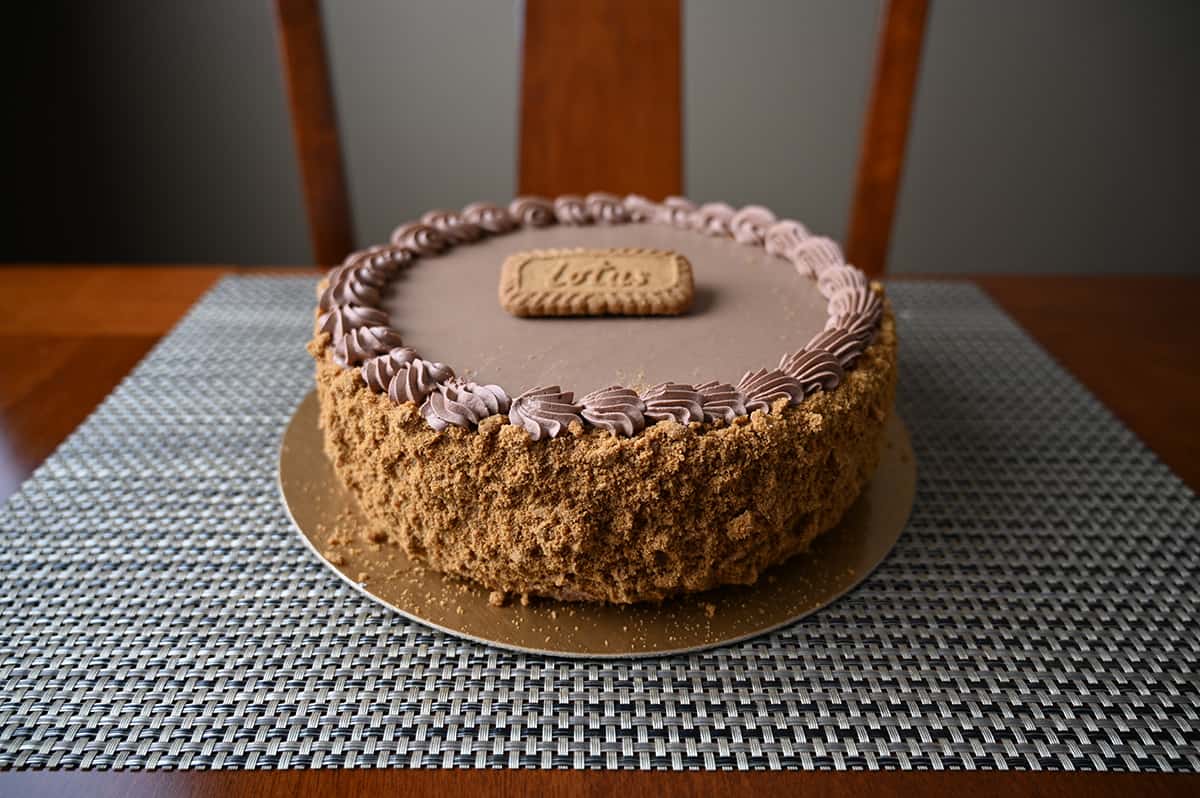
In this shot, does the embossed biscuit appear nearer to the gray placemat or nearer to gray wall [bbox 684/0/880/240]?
the gray placemat

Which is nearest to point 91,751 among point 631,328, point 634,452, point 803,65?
point 634,452

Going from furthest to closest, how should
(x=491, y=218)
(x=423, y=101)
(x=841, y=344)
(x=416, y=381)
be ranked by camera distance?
(x=423, y=101) → (x=491, y=218) → (x=841, y=344) → (x=416, y=381)

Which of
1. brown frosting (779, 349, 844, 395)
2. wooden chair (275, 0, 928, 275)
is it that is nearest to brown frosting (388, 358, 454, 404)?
brown frosting (779, 349, 844, 395)

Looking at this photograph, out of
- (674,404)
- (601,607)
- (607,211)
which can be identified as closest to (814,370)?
(674,404)

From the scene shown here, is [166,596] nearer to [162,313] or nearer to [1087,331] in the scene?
[162,313]

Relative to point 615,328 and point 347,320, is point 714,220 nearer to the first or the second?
point 615,328

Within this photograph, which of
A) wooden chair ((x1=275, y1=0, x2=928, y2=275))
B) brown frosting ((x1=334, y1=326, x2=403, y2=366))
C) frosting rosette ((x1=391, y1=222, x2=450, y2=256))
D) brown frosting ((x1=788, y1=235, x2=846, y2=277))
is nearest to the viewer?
brown frosting ((x1=334, y1=326, x2=403, y2=366))
